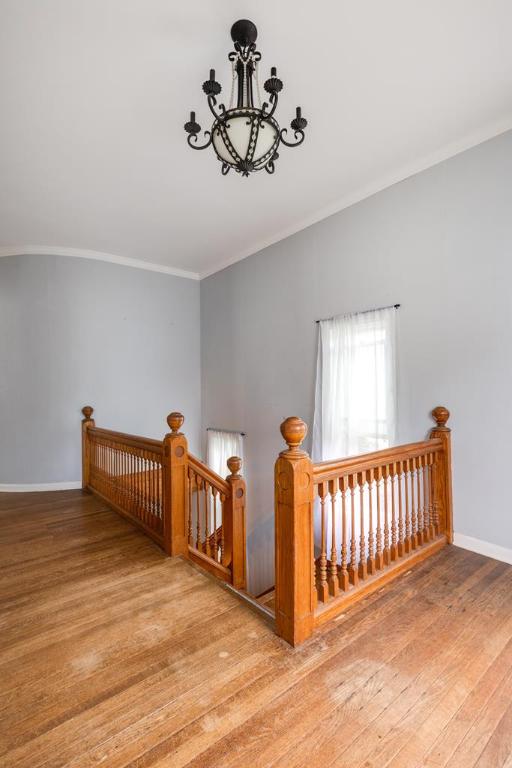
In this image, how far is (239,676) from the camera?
1.69m

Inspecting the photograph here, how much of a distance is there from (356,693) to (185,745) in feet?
2.42

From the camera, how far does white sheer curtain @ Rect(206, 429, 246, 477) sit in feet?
17.9

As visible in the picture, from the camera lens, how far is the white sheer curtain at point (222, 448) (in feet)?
17.9

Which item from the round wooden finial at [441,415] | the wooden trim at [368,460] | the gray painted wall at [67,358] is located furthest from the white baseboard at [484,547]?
the gray painted wall at [67,358]

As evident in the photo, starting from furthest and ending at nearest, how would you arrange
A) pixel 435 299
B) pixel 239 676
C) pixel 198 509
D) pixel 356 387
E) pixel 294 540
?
pixel 356 387
pixel 435 299
pixel 198 509
pixel 294 540
pixel 239 676

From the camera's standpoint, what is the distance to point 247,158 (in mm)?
2008

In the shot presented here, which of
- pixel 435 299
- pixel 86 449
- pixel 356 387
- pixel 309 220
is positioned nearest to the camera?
pixel 435 299

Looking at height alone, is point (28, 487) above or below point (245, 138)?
below

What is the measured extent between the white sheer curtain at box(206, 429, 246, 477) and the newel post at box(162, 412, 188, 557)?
241cm

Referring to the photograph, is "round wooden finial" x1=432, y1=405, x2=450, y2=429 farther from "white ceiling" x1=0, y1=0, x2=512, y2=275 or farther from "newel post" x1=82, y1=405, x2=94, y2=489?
"newel post" x1=82, y1=405, x2=94, y2=489

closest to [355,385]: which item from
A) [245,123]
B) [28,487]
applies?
[245,123]

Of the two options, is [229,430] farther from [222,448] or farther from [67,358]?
[67,358]

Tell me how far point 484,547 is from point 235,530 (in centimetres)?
195

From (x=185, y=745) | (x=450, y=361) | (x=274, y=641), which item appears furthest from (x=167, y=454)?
(x=450, y=361)
